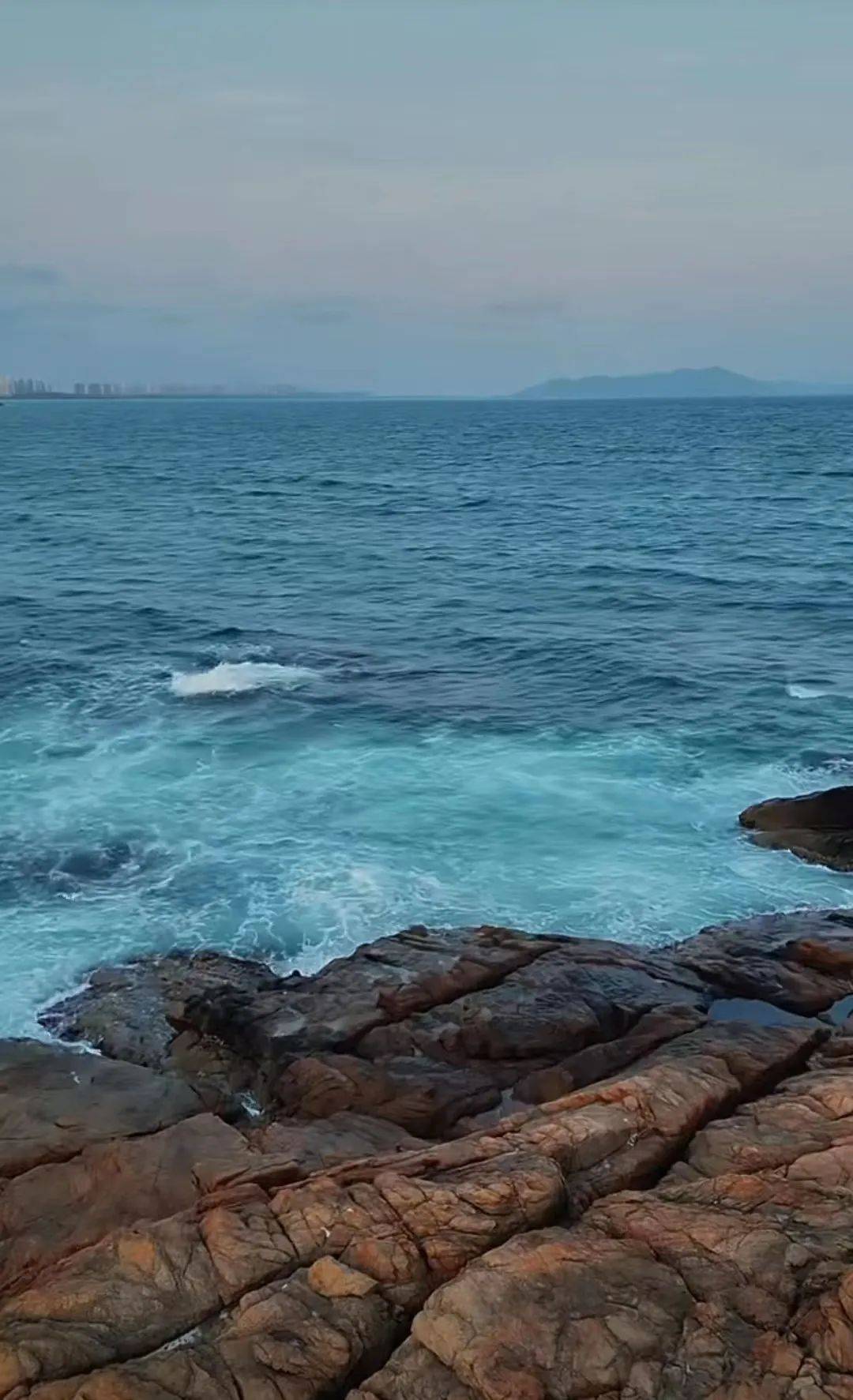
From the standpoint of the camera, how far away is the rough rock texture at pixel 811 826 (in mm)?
28531

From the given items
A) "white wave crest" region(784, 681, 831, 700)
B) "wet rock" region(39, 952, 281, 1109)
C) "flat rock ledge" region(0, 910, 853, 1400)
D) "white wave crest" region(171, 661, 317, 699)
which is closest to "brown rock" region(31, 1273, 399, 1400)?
"flat rock ledge" region(0, 910, 853, 1400)

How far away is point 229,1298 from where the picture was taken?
12.4 metres

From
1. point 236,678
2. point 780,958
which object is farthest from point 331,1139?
point 236,678

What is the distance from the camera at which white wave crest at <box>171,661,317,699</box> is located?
42656 millimetres

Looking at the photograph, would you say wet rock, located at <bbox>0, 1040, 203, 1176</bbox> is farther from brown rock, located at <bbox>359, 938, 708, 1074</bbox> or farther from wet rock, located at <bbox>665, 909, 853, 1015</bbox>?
wet rock, located at <bbox>665, 909, 853, 1015</bbox>

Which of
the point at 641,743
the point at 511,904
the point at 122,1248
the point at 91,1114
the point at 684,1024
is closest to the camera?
A: the point at 122,1248

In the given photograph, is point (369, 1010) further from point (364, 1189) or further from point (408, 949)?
point (364, 1189)

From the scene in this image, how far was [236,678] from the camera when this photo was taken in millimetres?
43750

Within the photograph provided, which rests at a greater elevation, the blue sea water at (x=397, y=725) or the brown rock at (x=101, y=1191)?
the blue sea water at (x=397, y=725)

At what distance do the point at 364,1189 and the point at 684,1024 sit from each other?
8.14 m

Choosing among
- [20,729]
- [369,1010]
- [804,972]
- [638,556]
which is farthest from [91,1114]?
[638,556]

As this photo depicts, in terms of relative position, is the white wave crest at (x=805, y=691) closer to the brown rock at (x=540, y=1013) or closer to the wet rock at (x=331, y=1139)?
the brown rock at (x=540, y=1013)

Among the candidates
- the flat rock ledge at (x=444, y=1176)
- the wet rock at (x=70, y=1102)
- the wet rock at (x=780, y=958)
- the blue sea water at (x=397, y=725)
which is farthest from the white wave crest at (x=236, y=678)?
the wet rock at (x=70, y=1102)

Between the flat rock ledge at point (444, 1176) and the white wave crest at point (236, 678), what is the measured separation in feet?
63.9
